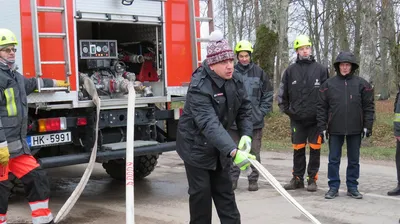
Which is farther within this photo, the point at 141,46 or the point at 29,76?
the point at 141,46

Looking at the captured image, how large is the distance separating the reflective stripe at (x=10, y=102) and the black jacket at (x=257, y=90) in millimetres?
3215

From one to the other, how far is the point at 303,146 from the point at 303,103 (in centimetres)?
64

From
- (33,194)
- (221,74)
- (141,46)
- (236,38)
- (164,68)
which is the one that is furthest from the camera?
(236,38)

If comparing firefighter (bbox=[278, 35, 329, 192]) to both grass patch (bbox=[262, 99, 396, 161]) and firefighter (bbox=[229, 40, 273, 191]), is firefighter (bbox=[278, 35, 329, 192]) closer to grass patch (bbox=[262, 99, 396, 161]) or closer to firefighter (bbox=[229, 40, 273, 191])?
firefighter (bbox=[229, 40, 273, 191])

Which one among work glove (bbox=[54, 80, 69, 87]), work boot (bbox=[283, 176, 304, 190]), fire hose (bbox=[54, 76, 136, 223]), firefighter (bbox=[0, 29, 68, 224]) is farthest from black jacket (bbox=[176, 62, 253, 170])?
work boot (bbox=[283, 176, 304, 190])

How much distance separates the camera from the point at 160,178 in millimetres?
8766

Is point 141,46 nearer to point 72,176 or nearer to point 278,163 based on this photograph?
point 72,176

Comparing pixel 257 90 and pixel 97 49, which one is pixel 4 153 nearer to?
pixel 97 49

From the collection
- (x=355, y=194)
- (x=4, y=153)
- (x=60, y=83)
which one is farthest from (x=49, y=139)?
(x=355, y=194)

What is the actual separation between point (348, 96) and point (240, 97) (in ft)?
8.64

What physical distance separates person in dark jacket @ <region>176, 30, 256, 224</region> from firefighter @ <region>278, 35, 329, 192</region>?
9.05 feet

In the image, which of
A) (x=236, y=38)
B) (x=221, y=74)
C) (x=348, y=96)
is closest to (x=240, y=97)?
(x=221, y=74)

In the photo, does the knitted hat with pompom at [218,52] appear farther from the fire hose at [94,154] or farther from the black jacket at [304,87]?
the black jacket at [304,87]

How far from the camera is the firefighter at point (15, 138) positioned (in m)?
5.20
